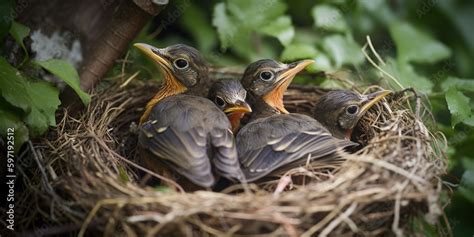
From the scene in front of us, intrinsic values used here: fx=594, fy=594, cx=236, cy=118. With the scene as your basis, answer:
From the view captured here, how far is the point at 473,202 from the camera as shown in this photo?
3287 mm

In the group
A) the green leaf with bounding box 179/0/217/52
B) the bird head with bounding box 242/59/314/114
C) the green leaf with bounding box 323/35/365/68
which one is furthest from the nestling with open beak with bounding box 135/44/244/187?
the green leaf with bounding box 323/35/365/68

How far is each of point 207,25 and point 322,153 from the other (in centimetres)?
192

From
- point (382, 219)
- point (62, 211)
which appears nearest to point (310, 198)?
point (382, 219)

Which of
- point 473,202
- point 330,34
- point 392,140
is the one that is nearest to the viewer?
point 392,140

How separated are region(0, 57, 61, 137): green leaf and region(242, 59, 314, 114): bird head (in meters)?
1.23

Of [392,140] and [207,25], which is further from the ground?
[392,140]

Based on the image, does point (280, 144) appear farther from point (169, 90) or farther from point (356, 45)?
point (356, 45)

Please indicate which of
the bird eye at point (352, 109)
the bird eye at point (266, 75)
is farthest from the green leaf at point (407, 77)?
the bird eye at point (266, 75)

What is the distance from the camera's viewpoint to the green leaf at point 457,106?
339 cm

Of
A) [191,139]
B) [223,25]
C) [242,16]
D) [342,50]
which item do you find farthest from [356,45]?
[191,139]

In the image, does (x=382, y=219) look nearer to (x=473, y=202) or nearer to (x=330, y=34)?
(x=473, y=202)

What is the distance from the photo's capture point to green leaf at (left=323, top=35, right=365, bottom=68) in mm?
4277

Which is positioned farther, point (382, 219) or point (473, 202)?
point (473, 202)

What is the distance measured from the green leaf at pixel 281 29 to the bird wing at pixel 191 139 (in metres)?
1.06
